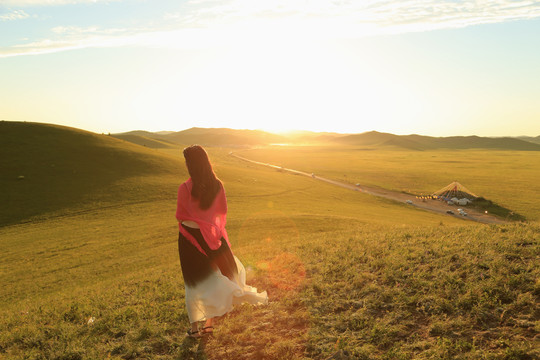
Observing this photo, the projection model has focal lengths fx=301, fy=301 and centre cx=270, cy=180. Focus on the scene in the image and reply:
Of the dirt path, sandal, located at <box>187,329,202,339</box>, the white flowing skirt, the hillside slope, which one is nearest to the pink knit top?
the white flowing skirt

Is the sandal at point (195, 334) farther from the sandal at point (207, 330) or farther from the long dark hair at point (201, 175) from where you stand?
the long dark hair at point (201, 175)

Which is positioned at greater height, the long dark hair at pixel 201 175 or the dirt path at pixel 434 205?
the long dark hair at pixel 201 175

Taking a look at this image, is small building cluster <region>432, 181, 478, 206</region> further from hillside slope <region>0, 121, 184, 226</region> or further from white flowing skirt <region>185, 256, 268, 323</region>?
white flowing skirt <region>185, 256, 268, 323</region>

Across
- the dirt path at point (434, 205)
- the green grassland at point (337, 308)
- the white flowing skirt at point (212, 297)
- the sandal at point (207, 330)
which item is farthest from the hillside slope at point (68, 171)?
the dirt path at point (434, 205)

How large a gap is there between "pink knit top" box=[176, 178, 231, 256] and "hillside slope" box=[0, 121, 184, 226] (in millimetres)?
37138

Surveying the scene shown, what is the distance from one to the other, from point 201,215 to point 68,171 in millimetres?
53582

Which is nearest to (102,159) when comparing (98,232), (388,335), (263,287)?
(98,232)

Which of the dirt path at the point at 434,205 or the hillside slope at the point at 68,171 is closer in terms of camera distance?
the hillside slope at the point at 68,171

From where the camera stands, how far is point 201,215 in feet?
22.6

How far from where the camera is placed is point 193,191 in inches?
265

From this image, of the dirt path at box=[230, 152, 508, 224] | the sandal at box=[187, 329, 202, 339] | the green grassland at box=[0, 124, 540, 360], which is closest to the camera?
the green grassland at box=[0, 124, 540, 360]

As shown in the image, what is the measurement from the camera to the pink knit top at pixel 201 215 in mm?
6738

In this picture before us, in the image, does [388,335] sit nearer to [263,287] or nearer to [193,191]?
[263,287]

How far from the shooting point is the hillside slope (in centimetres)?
3897
